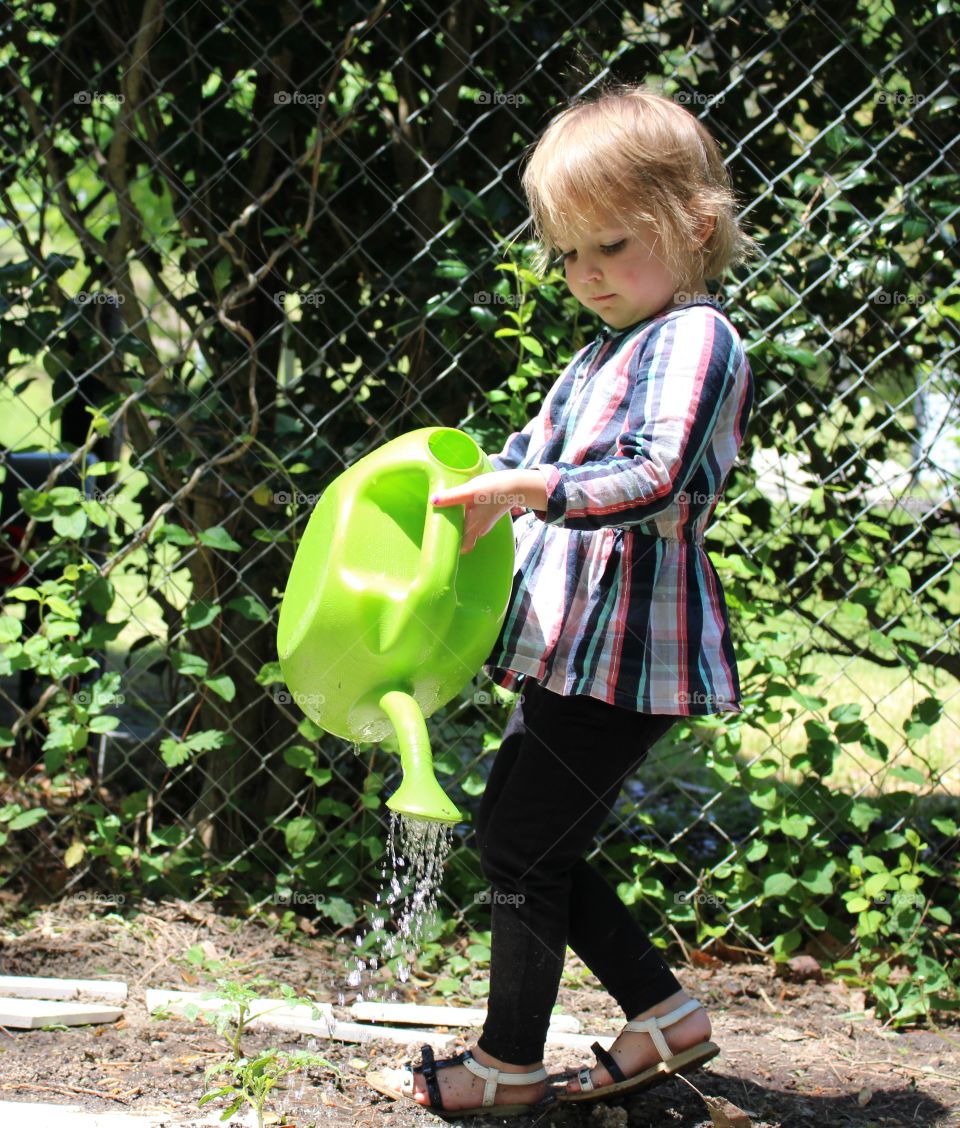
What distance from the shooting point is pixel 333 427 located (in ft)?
8.45

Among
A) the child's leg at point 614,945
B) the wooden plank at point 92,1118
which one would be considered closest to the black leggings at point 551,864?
the child's leg at point 614,945

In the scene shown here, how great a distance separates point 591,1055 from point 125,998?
82 cm

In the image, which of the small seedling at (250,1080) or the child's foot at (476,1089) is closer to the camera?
the small seedling at (250,1080)

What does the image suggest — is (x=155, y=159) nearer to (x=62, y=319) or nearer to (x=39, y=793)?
(x=62, y=319)

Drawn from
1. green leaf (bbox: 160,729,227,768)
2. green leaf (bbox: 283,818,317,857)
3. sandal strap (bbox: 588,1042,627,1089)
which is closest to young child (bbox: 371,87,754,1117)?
sandal strap (bbox: 588,1042,627,1089)

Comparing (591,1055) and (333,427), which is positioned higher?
(333,427)

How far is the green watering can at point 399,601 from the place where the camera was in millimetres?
1518

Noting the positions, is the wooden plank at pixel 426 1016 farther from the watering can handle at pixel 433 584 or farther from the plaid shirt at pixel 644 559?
the watering can handle at pixel 433 584

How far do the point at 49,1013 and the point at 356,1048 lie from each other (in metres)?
0.51

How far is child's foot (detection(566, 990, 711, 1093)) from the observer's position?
1852mm

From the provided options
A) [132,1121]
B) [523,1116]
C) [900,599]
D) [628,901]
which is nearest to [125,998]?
[132,1121]

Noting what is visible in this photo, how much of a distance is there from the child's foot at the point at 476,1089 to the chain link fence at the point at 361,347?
0.66 meters

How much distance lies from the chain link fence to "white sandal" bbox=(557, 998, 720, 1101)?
0.62 metres

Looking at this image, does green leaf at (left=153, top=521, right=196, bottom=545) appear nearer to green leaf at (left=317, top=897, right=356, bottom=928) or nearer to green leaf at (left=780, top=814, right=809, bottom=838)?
green leaf at (left=317, top=897, right=356, bottom=928)
